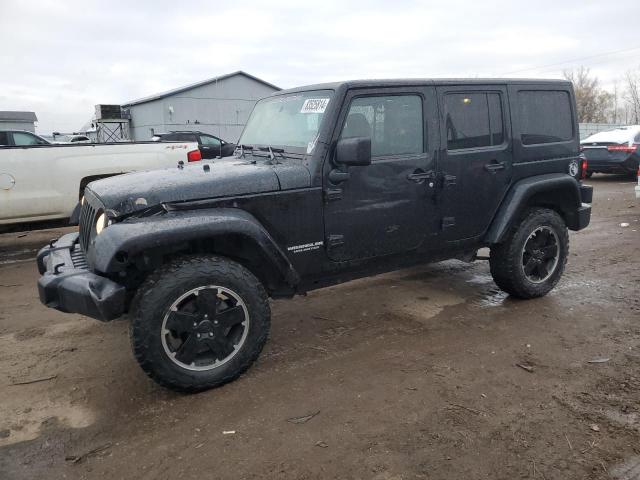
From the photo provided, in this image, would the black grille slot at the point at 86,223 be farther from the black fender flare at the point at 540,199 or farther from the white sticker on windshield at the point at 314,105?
the black fender flare at the point at 540,199

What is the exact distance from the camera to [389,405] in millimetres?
3072

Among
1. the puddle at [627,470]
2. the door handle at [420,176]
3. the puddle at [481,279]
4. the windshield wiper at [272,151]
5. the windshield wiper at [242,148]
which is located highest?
the windshield wiper at [242,148]

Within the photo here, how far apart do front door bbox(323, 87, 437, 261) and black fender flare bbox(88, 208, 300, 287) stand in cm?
60

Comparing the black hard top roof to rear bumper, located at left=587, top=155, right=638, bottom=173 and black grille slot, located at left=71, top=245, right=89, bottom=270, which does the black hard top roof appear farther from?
rear bumper, located at left=587, top=155, right=638, bottom=173

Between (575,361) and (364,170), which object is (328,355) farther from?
(575,361)

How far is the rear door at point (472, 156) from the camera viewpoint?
13.5ft

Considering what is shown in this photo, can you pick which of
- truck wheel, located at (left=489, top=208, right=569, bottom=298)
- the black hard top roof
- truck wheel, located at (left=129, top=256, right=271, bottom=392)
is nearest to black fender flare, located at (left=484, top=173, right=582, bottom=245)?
truck wheel, located at (left=489, top=208, right=569, bottom=298)

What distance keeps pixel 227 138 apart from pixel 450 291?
82.8ft

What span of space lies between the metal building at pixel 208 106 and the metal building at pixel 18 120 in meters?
14.9

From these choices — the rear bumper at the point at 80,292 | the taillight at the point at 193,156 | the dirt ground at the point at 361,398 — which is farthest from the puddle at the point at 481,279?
the taillight at the point at 193,156

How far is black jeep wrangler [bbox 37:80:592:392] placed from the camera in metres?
3.05

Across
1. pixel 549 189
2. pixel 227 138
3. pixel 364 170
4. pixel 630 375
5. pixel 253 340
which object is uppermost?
pixel 227 138

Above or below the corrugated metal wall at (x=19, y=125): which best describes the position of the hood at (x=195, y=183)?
below

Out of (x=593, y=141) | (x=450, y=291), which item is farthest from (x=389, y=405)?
(x=593, y=141)
